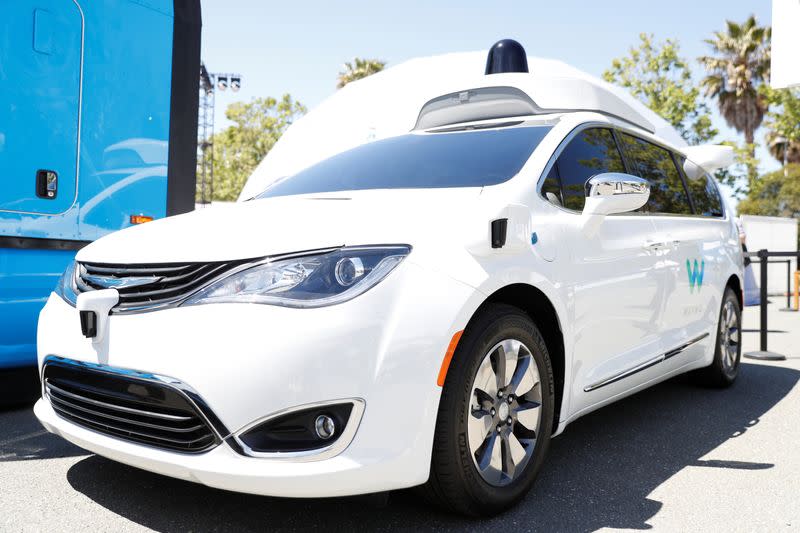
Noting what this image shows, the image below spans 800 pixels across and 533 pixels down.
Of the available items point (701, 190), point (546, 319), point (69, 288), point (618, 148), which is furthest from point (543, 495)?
point (701, 190)

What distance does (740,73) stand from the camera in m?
34.9

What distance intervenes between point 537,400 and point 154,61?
139 inches

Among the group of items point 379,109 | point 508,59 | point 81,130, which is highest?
point 379,109

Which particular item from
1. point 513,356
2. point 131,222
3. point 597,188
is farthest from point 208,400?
point 131,222

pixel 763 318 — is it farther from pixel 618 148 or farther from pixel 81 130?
pixel 81 130

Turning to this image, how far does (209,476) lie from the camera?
2.17 metres

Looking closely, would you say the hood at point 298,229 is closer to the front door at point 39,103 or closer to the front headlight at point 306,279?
the front headlight at point 306,279

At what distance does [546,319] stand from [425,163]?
0.92 meters

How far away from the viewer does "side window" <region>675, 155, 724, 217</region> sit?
4.64 m

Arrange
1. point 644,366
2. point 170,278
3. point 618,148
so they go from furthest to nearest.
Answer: point 618,148 → point 644,366 → point 170,278

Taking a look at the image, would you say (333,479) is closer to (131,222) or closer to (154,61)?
(131,222)

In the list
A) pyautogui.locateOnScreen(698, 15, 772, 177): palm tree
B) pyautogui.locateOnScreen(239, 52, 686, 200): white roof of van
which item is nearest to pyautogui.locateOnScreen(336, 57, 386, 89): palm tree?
pyautogui.locateOnScreen(698, 15, 772, 177): palm tree

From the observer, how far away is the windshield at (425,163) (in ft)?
10.2

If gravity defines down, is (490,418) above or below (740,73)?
below
